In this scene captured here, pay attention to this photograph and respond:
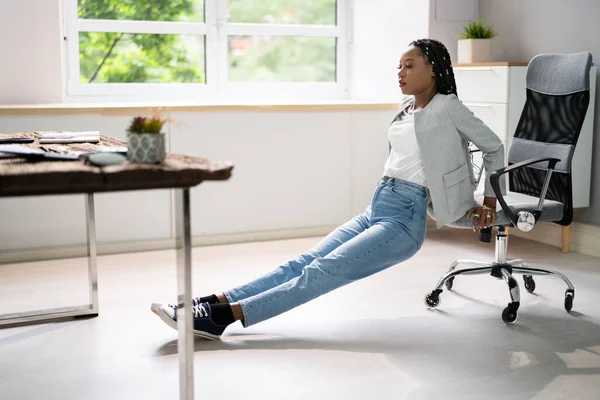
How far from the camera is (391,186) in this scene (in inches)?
118

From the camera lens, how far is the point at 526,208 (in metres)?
3.20

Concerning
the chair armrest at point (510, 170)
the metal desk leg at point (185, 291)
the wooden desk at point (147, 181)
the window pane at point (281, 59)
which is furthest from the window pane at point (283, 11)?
the metal desk leg at point (185, 291)

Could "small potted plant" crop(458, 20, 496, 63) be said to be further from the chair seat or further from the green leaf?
the chair seat

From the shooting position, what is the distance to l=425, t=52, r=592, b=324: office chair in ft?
10.4

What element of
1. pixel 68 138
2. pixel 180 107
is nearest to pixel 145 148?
pixel 68 138

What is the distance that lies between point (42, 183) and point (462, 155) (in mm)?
1659

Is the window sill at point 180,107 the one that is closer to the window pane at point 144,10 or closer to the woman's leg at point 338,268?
the window pane at point 144,10

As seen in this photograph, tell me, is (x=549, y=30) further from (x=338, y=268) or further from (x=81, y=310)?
(x=81, y=310)

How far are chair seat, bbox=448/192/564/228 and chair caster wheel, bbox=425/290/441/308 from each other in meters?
0.35

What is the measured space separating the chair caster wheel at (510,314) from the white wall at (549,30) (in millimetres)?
1506

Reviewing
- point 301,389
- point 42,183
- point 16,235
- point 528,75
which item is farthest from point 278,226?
point 42,183

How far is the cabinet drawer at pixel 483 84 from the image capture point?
4.33 metres

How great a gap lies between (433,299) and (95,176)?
183 cm

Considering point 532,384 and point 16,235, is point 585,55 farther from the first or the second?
point 16,235
